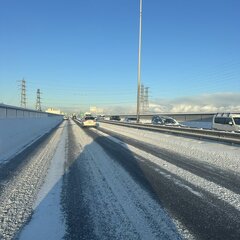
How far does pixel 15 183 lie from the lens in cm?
988

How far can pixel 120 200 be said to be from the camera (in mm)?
7816

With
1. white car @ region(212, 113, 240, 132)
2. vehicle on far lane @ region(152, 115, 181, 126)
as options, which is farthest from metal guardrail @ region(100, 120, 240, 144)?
vehicle on far lane @ region(152, 115, 181, 126)

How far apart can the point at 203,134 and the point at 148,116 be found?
76231 mm

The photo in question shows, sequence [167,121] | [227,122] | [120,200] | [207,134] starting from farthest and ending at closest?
[167,121] < [227,122] < [207,134] < [120,200]

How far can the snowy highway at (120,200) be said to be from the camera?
590 cm

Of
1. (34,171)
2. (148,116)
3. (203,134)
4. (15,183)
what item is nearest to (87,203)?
(15,183)

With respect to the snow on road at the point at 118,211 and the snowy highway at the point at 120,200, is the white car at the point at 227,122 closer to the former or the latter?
the snowy highway at the point at 120,200

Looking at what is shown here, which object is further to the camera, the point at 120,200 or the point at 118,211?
the point at 120,200

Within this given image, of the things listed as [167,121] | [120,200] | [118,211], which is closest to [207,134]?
[167,121]

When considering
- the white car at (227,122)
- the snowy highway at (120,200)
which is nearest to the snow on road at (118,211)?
the snowy highway at (120,200)

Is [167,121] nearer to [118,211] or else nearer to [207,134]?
[207,134]

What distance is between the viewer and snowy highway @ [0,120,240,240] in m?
5.90

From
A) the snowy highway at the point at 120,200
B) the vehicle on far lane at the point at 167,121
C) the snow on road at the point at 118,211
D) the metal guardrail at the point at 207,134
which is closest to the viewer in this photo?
the snow on road at the point at 118,211

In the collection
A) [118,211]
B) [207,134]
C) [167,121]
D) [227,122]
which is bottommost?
[118,211]
